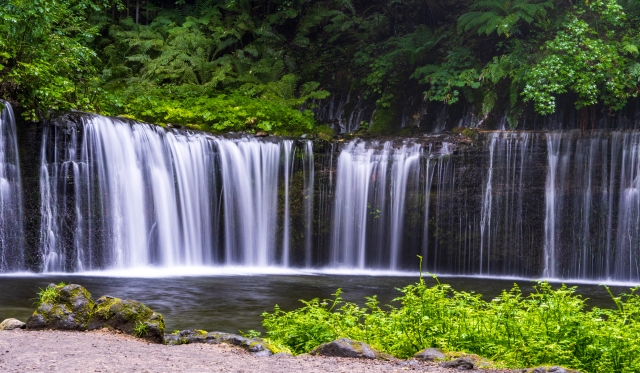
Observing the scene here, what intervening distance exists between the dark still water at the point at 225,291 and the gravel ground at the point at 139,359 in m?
2.21

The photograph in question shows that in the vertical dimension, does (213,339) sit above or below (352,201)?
below

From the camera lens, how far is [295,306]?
971 cm

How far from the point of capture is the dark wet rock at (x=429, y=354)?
5.31 metres

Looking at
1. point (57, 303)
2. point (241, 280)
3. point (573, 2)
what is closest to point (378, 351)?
point (57, 303)

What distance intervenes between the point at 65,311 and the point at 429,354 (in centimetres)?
339

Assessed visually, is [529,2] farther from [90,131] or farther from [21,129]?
[21,129]

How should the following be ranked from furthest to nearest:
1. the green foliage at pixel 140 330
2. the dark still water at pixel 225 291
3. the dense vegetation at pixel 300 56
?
the dense vegetation at pixel 300 56 → the dark still water at pixel 225 291 → the green foliage at pixel 140 330

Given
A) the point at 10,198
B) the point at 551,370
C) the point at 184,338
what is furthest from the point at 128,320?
the point at 10,198

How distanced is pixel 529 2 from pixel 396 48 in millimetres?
4591

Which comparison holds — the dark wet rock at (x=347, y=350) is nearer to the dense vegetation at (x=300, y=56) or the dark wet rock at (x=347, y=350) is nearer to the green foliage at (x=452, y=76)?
the dense vegetation at (x=300, y=56)

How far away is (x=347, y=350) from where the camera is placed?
5.39 m

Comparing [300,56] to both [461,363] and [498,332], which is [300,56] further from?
[461,363]

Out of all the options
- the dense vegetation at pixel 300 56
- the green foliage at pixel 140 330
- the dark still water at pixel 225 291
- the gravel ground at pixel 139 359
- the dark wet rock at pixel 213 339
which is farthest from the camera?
the dense vegetation at pixel 300 56

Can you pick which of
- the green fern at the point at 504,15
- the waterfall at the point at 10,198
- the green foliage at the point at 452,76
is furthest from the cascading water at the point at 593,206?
the waterfall at the point at 10,198
